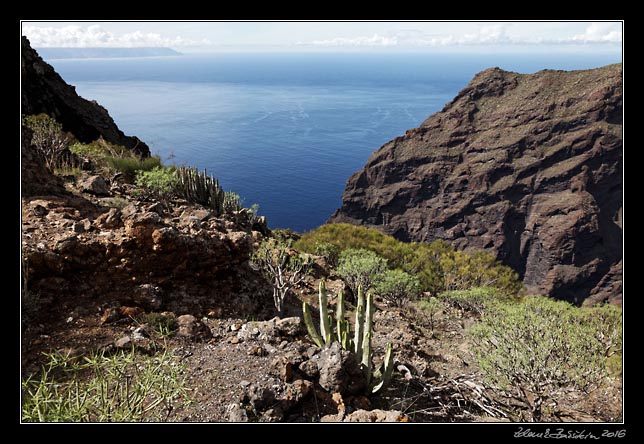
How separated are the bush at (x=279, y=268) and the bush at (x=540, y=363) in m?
5.18

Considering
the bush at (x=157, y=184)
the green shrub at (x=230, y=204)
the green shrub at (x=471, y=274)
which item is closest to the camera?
the bush at (x=157, y=184)

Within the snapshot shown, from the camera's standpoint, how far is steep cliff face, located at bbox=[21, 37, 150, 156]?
1051 inches

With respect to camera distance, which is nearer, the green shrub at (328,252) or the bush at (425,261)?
the green shrub at (328,252)

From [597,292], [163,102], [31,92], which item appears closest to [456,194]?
[597,292]

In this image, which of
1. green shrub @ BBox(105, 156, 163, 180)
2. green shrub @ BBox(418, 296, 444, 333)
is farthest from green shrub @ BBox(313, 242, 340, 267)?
green shrub @ BBox(105, 156, 163, 180)

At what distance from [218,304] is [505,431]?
279 inches

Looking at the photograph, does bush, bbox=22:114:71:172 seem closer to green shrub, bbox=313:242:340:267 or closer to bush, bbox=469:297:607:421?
green shrub, bbox=313:242:340:267

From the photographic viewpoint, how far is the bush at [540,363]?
7871 mm

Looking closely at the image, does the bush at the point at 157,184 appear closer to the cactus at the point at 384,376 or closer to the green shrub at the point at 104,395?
the green shrub at the point at 104,395

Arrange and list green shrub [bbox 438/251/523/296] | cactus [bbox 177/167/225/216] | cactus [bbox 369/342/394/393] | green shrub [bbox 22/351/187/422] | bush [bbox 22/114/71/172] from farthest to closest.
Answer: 1. green shrub [bbox 438/251/523/296]
2. cactus [bbox 177/167/225/216]
3. bush [bbox 22/114/71/172]
4. cactus [bbox 369/342/394/393]
5. green shrub [bbox 22/351/187/422]

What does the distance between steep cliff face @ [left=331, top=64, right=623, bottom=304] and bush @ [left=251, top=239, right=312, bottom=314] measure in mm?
→ 87270

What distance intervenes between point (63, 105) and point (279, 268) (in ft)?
85.2

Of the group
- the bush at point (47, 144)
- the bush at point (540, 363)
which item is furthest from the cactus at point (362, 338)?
the bush at point (47, 144)

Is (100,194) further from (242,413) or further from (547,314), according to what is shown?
(547,314)
